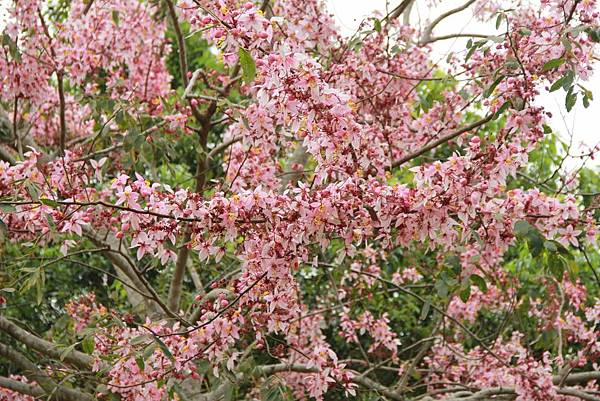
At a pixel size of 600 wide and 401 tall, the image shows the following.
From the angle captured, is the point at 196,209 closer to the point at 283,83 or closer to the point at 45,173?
the point at 283,83

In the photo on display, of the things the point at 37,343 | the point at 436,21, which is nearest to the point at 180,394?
the point at 37,343

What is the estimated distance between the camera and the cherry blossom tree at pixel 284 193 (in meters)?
2.00

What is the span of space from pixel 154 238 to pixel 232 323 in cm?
53

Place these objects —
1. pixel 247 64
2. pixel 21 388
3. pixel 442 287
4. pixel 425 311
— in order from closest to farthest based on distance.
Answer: pixel 247 64 → pixel 442 287 → pixel 425 311 → pixel 21 388

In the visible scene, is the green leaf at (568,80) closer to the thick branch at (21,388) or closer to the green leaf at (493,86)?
the green leaf at (493,86)

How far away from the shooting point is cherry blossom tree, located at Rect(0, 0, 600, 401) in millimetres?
2002

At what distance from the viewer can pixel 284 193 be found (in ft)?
6.60

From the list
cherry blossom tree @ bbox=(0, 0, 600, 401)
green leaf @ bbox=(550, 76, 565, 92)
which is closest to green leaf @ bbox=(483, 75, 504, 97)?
cherry blossom tree @ bbox=(0, 0, 600, 401)

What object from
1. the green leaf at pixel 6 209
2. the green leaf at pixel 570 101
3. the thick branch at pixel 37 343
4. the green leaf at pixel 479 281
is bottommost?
the thick branch at pixel 37 343

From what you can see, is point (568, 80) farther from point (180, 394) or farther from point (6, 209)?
point (180, 394)

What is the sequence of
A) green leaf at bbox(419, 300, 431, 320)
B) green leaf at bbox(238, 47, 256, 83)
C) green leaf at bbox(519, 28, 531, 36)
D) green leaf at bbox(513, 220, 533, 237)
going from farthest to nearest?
1. green leaf at bbox(419, 300, 431, 320)
2. green leaf at bbox(519, 28, 531, 36)
3. green leaf at bbox(513, 220, 533, 237)
4. green leaf at bbox(238, 47, 256, 83)

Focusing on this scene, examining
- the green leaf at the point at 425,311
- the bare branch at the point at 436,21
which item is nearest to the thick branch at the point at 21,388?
the green leaf at the point at 425,311

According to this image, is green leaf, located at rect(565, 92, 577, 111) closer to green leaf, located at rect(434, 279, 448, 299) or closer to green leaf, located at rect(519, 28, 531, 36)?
green leaf, located at rect(519, 28, 531, 36)

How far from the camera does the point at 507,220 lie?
2.12 metres
